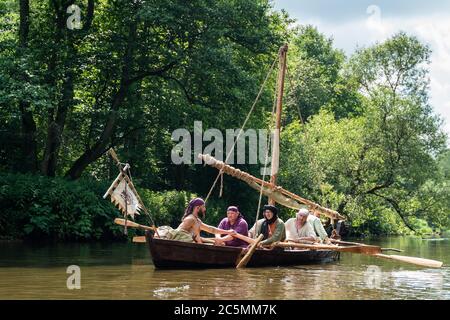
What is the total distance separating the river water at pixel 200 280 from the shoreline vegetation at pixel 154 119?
19.9 ft

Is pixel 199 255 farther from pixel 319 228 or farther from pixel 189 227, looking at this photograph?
pixel 319 228

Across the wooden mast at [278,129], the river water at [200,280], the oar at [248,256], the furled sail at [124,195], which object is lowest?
the river water at [200,280]

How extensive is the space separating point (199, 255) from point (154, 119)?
46.9 feet

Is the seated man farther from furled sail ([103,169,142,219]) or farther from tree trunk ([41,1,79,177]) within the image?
tree trunk ([41,1,79,177])

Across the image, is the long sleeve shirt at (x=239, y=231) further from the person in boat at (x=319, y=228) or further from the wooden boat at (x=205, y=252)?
the person in boat at (x=319, y=228)

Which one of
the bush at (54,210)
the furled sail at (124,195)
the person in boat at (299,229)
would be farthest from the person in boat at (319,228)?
the bush at (54,210)

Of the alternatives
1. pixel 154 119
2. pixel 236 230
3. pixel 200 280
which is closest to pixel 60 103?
pixel 154 119

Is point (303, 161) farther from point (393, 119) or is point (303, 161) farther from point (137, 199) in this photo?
point (137, 199)

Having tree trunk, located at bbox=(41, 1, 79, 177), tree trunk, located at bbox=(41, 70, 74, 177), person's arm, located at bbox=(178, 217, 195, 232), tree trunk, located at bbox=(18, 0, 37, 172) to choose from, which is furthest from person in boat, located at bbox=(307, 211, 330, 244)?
Answer: tree trunk, located at bbox=(18, 0, 37, 172)

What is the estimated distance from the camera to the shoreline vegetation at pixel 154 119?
26.3m

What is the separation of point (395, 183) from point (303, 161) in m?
5.01

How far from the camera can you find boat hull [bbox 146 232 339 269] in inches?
652

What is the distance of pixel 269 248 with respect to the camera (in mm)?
18484
